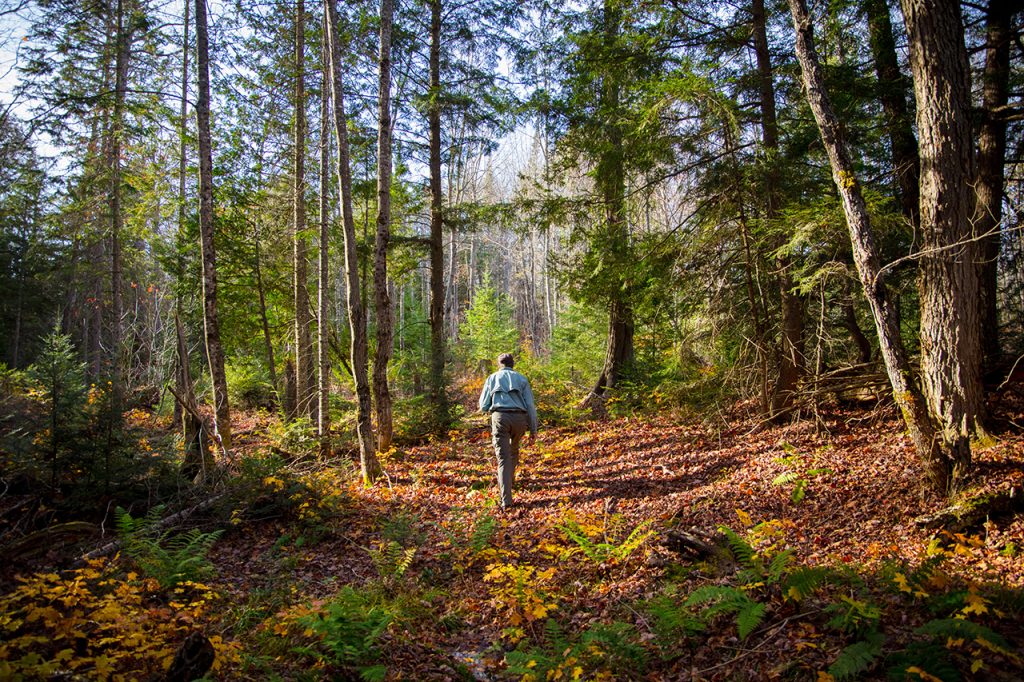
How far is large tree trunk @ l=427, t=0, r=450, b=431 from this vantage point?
37.6ft

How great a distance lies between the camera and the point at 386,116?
9.15 metres

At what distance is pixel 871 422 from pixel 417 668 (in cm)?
679

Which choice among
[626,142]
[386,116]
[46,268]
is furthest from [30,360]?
[626,142]

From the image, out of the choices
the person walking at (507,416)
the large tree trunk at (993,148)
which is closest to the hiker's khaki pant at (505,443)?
the person walking at (507,416)

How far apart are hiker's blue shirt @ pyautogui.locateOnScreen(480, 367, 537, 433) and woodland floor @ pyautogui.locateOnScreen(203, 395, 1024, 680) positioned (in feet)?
4.30

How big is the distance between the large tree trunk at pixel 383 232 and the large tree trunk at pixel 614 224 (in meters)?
3.73

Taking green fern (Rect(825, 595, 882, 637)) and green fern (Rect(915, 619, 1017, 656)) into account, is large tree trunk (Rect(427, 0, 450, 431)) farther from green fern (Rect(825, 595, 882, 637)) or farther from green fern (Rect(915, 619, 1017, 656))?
green fern (Rect(915, 619, 1017, 656))

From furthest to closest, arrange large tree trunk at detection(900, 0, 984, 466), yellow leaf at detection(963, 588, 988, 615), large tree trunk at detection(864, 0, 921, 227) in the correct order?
1. large tree trunk at detection(864, 0, 921, 227)
2. large tree trunk at detection(900, 0, 984, 466)
3. yellow leaf at detection(963, 588, 988, 615)

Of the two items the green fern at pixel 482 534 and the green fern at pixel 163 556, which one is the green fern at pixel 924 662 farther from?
the green fern at pixel 163 556

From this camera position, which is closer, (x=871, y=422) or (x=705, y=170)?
(x=871, y=422)

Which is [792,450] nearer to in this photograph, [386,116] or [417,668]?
[417,668]

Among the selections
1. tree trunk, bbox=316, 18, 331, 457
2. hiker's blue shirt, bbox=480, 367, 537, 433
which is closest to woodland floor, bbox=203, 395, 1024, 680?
hiker's blue shirt, bbox=480, 367, 537, 433

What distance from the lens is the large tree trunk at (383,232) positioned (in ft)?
29.6

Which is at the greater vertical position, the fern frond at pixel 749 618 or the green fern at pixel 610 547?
the fern frond at pixel 749 618
